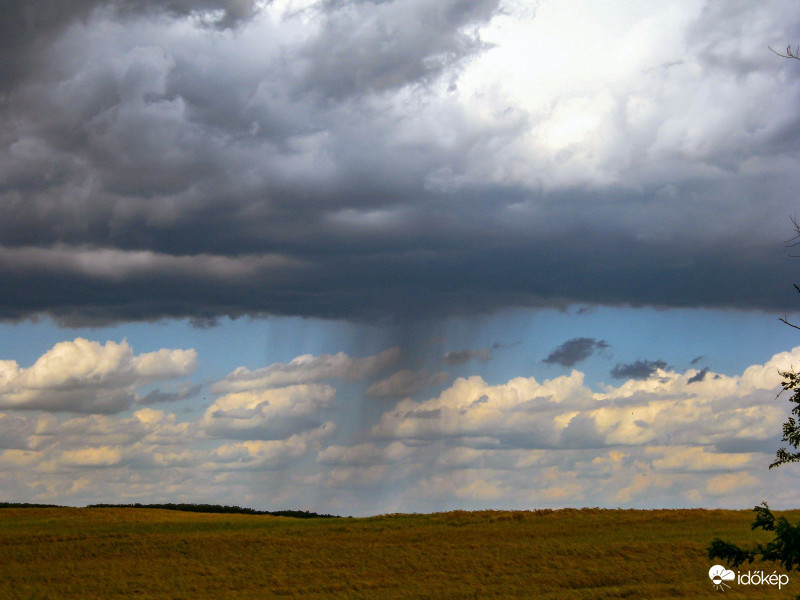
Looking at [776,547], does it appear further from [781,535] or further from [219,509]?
[219,509]

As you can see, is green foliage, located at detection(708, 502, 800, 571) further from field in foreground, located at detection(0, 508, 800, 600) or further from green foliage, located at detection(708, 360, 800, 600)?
field in foreground, located at detection(0, 508, 800, 600)

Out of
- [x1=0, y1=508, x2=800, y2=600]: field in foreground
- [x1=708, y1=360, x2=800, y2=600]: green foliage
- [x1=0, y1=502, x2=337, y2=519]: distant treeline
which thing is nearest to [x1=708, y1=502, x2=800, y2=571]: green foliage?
[x1=708, y1=360, x2=800, y2=600]: green foliage

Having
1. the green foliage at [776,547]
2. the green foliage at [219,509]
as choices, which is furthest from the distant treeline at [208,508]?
the green foliage at [776,547]

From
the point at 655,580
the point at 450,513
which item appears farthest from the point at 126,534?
the point at 655,580

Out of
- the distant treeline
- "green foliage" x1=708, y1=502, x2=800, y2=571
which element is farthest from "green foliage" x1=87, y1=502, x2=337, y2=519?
"green foliage" x1=708, y1=502, x2=800, y2=571

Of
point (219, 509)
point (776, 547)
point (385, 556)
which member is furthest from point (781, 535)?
point (219, 509)

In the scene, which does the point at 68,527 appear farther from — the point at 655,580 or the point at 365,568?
the point at 655,580

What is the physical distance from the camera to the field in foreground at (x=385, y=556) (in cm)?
4341

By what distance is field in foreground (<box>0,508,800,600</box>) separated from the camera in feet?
→ 142

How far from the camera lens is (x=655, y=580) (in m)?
44.9

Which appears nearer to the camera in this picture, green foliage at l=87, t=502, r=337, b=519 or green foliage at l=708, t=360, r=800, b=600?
green foliage at l=708, t=360, r=800, b=600

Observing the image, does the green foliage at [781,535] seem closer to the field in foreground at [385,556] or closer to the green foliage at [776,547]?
the green foliage at [776,547]

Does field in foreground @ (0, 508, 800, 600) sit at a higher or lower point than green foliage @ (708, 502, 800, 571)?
lower

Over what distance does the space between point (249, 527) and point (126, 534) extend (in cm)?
1049
